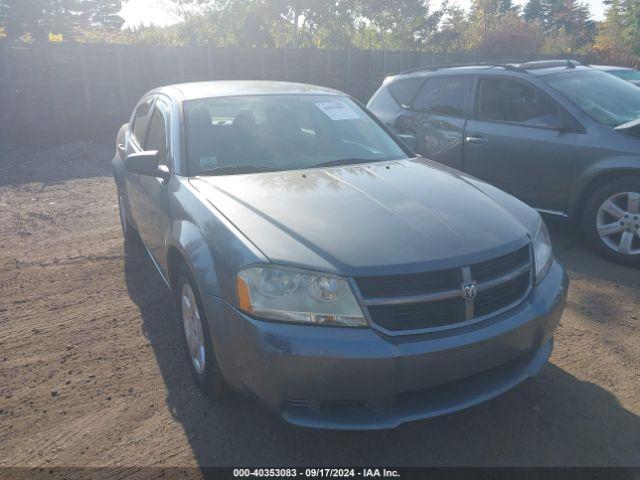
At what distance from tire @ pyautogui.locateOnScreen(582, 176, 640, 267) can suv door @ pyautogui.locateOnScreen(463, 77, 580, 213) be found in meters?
0.32

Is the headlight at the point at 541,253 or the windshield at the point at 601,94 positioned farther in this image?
the windshield at the point at 601,94

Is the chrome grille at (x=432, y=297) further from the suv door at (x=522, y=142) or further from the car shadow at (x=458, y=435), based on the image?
the suv door at (x=522, y=142)

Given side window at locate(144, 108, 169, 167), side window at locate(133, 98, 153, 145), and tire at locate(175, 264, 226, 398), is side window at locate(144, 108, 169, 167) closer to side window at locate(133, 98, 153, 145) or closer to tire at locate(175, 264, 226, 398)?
side window at locate(133, 98, 153, 145)

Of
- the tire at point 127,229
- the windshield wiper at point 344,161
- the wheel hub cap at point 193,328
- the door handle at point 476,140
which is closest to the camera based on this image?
the wheel hub cap at point 193,328

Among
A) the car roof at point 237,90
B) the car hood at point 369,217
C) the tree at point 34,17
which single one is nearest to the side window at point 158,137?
the car roof at point 237,90

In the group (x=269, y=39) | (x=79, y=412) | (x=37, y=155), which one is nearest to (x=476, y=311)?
(x=79, y=412)

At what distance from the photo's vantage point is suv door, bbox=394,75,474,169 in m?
6.23

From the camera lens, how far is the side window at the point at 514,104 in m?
5.48

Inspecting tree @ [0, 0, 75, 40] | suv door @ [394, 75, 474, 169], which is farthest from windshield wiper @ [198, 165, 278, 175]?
tree @ [0, 0, 75, 40]

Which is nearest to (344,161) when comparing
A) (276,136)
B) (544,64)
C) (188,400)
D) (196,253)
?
(276,136)

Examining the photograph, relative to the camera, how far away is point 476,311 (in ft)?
8.43

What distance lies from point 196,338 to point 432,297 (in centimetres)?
137

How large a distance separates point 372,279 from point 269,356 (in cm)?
55

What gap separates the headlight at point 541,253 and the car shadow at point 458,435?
69cm
